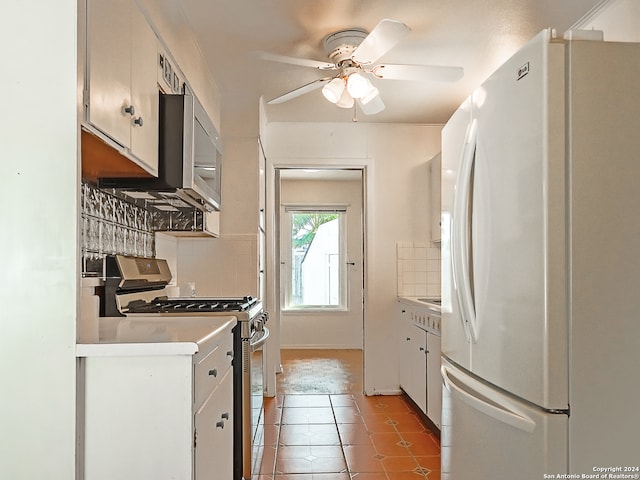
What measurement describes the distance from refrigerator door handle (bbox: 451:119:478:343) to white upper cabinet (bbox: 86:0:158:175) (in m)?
1.13

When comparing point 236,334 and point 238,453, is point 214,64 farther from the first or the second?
point 238,453

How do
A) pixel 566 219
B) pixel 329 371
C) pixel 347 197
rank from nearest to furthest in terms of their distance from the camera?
pixel 566 219 < pixel 329 371 < pixel 347 197

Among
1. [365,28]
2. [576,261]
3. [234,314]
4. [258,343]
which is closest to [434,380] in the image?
[258,343]

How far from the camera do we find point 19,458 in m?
1.37

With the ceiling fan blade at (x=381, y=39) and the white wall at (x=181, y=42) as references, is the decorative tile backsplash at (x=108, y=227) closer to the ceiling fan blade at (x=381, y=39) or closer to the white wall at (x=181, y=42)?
the white wall at (x=181, y=42)

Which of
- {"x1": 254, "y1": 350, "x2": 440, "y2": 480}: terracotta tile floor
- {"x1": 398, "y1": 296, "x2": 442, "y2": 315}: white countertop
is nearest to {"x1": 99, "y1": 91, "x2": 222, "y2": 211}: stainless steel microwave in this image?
{"x1": 254, "y1": 350, "x2": 440, "y2": 480}: terracotta tile floor

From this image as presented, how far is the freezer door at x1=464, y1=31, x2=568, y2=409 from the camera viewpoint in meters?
1.47

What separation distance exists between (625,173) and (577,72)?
297mm

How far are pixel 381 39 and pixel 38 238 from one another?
1625 mm

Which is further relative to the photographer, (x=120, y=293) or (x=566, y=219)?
(x=120, y=293)

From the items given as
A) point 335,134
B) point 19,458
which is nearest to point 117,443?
point 19,458

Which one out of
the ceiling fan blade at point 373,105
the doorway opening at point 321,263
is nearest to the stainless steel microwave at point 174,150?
the ceiling fan blade at point 373,105

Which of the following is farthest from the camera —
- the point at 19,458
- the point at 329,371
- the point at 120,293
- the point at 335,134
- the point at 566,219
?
the point at 329,371

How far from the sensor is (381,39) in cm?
240
